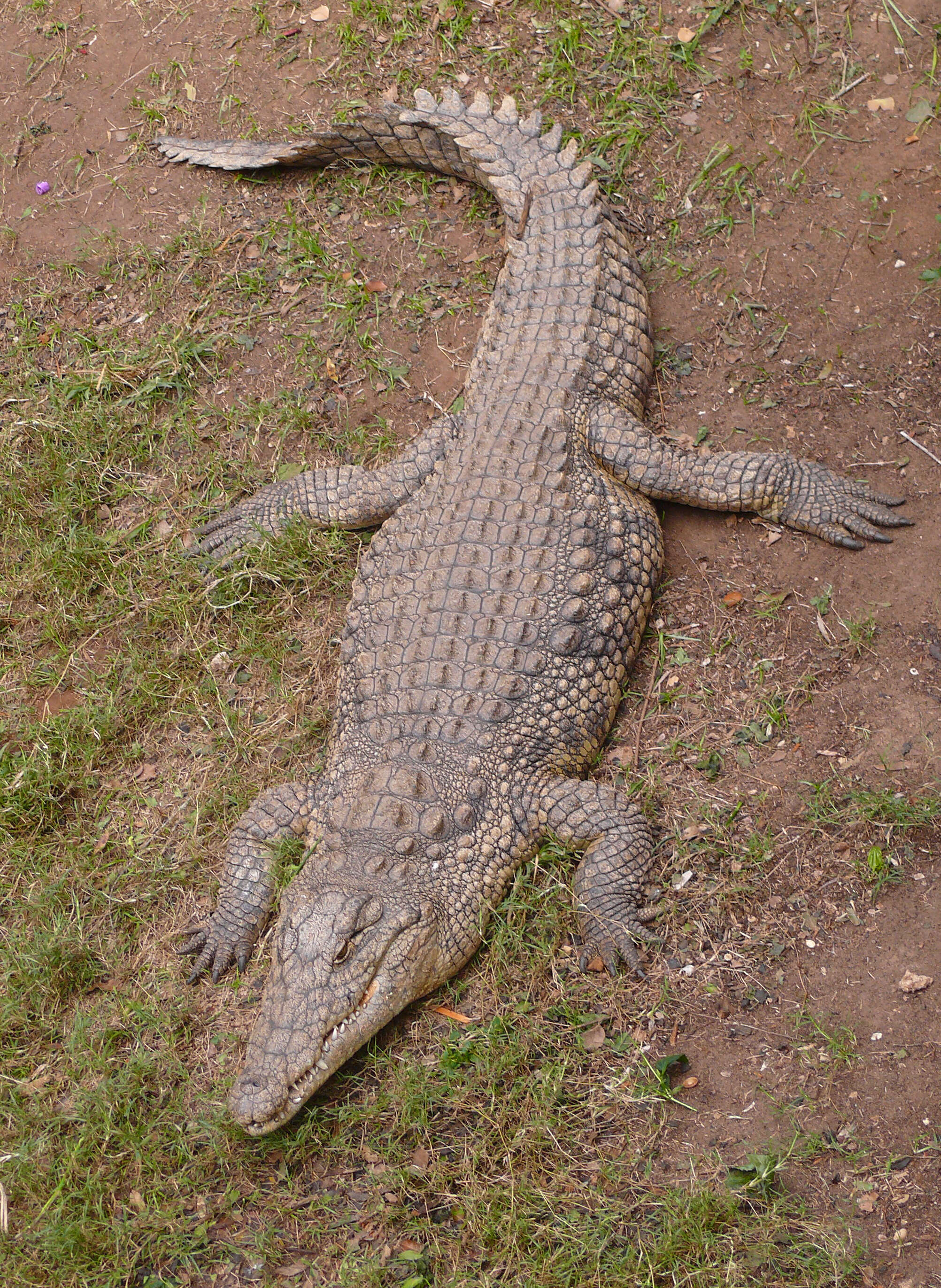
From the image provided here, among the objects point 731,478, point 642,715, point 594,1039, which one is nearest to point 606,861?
point 594,1039

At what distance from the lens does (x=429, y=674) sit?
3.84m

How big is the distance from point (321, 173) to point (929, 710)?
399 centimetres

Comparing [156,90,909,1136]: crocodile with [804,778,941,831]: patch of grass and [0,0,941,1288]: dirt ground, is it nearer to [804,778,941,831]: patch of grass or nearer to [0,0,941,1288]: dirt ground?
[0,0,941,1288]: dirt ground

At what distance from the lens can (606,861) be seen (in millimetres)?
3775

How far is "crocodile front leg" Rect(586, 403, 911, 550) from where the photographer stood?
432cm

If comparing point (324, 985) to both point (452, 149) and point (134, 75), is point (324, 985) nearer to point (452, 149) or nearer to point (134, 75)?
point (452, 149)

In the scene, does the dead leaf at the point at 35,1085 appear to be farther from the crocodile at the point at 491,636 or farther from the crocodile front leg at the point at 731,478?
the crocodile front leg at the point at 731,478

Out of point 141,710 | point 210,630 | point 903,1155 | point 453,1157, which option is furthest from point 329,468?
point 903,1155

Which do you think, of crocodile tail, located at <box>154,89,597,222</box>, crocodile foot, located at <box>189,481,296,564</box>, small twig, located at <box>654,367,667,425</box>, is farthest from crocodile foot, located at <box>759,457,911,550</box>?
crocodile foot, located at <box>189,481,296,564</box>

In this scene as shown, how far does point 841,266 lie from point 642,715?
2.28m

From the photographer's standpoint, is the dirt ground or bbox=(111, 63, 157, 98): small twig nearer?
the dirt ground

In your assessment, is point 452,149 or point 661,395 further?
point 452,149

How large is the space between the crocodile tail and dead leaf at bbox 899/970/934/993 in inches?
131

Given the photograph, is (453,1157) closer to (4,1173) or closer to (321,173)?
(4,1173)
